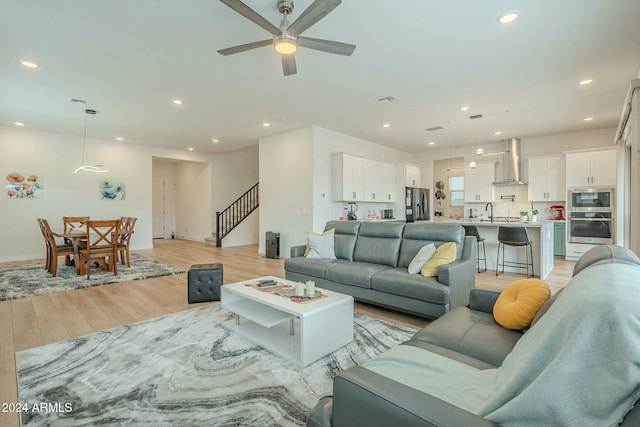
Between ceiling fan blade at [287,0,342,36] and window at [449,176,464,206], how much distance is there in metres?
9.07

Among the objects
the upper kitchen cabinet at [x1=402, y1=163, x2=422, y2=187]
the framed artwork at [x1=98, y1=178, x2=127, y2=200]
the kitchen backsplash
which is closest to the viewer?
the kitchen backsplash

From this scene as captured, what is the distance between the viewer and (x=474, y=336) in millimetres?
1799

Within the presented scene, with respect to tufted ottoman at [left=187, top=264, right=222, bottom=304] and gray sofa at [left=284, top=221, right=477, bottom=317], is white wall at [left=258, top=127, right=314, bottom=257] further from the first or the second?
tufted ottoman at [left=187, top=264, right=222, bottom=304]

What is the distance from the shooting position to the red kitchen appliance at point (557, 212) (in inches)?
287

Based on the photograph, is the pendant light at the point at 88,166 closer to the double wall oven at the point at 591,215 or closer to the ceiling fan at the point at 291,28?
the ceiling fan at the point at 291,28

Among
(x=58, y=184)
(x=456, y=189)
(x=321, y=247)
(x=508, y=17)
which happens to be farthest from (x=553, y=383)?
(x=456, y=189)

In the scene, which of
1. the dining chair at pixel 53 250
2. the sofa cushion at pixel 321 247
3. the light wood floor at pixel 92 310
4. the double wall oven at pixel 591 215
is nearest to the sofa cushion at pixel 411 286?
the light wood floor at pixel 92 310

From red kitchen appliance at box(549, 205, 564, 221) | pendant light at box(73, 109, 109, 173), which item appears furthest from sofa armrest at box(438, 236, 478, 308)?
pendant light at box(73, 109, 109, 173)

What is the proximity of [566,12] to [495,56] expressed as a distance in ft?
2.69

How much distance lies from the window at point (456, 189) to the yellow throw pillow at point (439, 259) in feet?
24.7

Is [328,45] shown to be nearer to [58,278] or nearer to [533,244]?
[533,244]

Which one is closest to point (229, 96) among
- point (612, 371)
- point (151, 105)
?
point (151, 105)

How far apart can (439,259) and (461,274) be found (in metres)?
0.27

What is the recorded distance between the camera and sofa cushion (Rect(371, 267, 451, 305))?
2924mm
